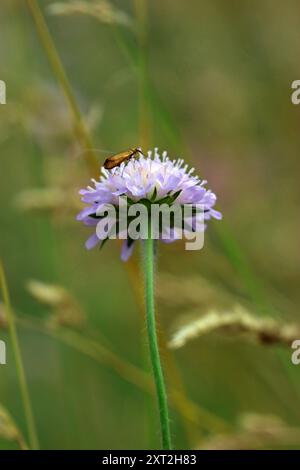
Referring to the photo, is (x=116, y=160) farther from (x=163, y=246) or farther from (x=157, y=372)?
(x=163, y=246)

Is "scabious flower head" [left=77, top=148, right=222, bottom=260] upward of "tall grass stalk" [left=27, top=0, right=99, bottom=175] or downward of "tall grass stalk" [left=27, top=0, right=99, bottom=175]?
downward

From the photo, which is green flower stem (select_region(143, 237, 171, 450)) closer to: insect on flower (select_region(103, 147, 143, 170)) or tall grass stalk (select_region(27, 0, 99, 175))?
insect on flower (select_region(103, 147, 143, 170))

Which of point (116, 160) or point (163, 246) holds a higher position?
point (163, 246)

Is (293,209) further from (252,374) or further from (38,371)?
(38,371)

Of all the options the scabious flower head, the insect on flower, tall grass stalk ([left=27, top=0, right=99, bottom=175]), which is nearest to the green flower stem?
the scabious flower head

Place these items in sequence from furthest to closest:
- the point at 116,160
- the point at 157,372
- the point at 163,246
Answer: the point at 163,246 < the point at 116,160 < the point at 157,372

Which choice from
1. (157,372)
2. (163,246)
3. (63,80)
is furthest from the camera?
(163,246)

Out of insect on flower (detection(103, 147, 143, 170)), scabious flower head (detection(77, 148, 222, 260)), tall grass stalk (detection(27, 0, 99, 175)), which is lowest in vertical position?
scabious flower head (detection(77, 148, 222, 260))

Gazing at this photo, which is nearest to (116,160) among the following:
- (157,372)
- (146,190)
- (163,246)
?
(146,190)

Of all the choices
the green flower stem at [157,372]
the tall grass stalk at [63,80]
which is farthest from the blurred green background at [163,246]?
the green flower stem at [157,372]
